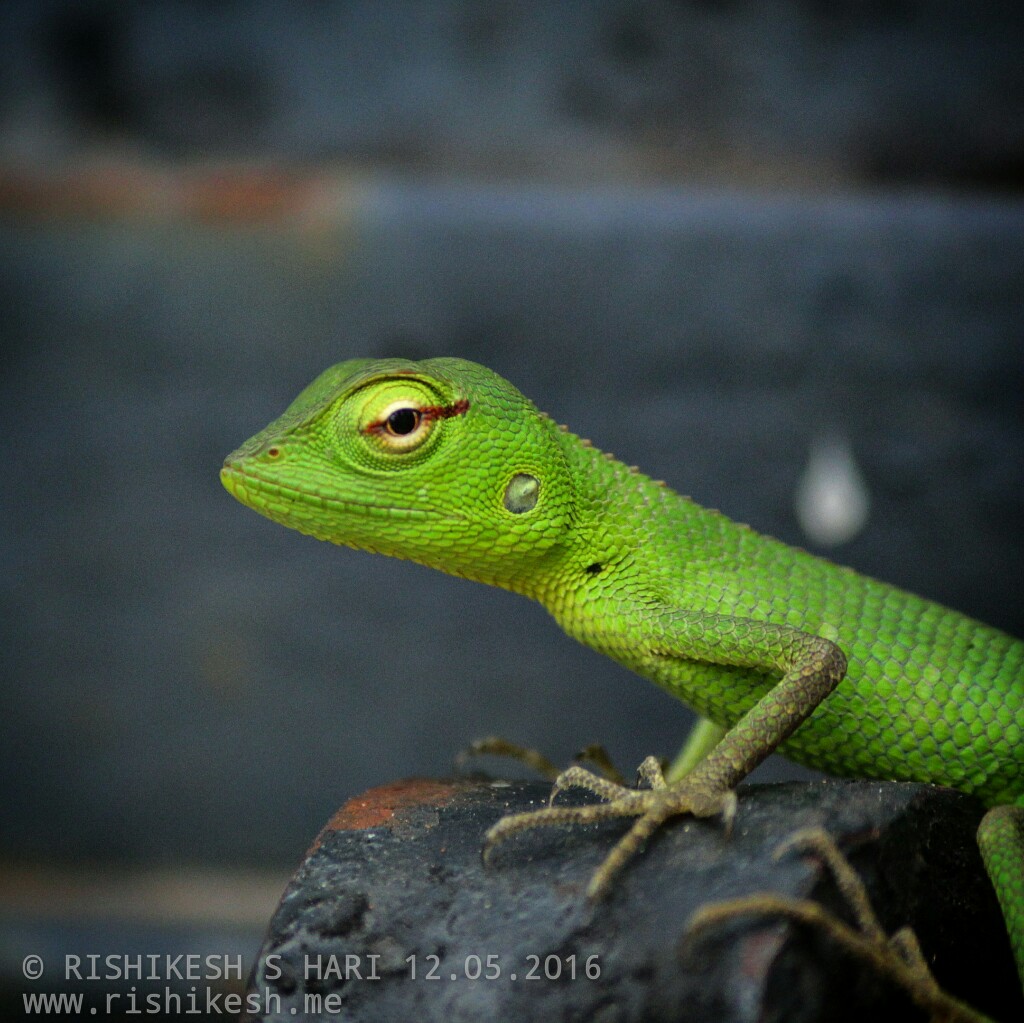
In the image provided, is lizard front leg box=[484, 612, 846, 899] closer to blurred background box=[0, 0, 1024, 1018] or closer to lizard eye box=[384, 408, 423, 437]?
lizard eye box=[384, 408, 423, 437]

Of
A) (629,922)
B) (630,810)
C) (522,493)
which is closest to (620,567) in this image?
(522,493)

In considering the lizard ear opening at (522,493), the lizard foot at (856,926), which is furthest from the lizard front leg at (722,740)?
the lizard ear opening at (522,493)

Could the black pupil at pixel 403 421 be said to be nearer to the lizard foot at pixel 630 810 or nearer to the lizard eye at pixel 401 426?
the lizard eye at pixel 401 426

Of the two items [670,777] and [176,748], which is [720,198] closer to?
[670,777]

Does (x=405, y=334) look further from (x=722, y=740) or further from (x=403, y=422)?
(x=722, y=740)

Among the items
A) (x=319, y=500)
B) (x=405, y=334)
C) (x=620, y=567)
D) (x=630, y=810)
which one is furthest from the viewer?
(x=405, y=334)

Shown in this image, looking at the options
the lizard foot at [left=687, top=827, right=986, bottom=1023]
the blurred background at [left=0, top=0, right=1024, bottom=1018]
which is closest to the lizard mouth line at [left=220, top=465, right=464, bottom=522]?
the lizard foot at [left=687, top=827, right=986, bottom=1023]
